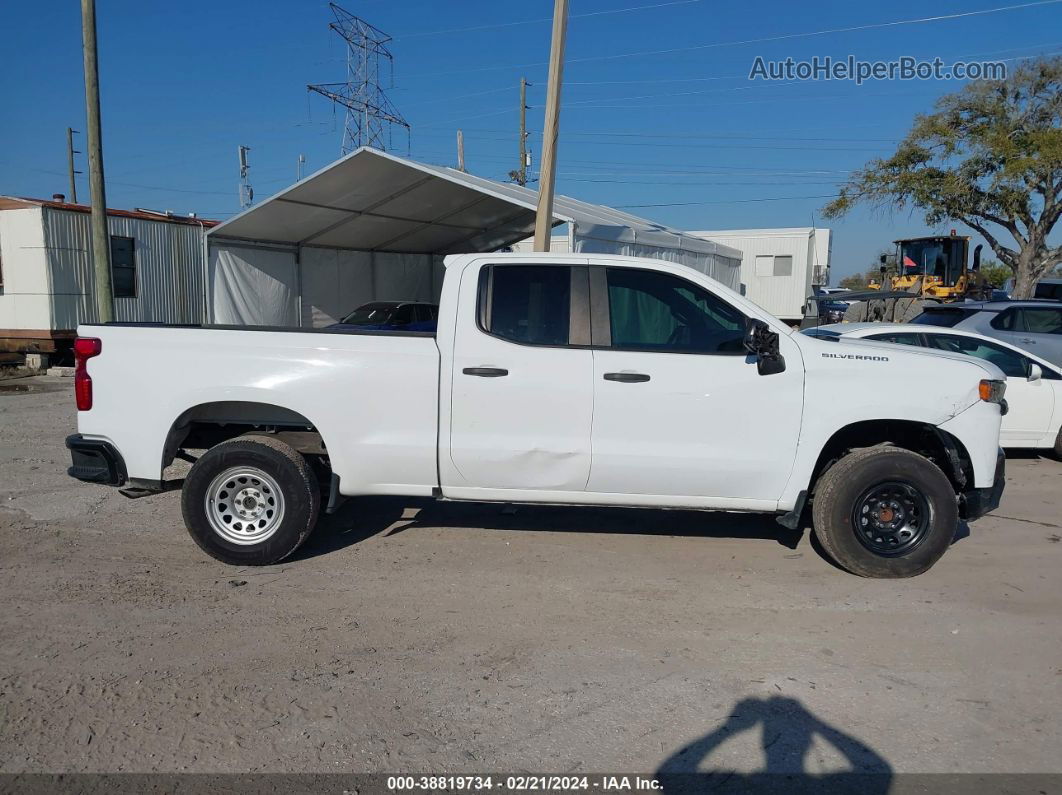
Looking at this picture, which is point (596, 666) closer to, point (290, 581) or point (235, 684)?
point (235, 684)

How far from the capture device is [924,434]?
5566 mm

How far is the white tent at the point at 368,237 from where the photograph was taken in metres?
15.2

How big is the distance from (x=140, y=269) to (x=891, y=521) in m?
18.9

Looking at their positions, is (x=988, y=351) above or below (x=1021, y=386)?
above

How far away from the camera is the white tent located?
15234 mm

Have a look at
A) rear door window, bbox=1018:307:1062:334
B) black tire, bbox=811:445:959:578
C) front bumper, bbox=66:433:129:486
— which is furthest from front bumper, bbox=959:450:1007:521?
rear door window, bbox=1018:307:1062:334

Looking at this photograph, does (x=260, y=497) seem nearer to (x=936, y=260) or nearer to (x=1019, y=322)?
(x=1019, y=322)

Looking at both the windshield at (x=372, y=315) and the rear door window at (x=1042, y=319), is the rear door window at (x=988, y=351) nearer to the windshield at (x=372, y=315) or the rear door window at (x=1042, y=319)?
the rear door window at (x=1042, y=319)

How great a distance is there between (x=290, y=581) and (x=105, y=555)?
4.83 feet

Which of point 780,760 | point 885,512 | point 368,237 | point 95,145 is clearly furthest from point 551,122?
point 368,237

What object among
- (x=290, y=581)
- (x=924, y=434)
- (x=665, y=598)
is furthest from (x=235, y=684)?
(x=924, y=434)

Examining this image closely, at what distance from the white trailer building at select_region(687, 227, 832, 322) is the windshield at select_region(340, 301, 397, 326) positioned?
14931mm

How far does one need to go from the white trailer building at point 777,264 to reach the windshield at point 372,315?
588 inches

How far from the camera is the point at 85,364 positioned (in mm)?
5402
